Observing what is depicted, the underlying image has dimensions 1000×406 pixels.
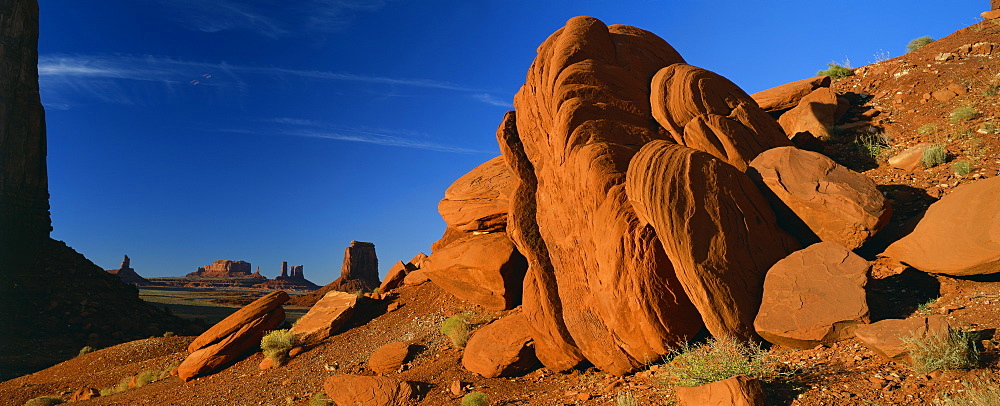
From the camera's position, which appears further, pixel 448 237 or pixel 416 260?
pixel 416 260

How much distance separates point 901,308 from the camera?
29.7 ft

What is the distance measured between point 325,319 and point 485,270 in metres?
7.58

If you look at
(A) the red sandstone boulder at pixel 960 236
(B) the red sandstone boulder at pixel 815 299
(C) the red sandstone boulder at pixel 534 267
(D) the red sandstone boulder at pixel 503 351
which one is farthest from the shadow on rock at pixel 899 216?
(D) the red sandstone boulder at pixel 503 351

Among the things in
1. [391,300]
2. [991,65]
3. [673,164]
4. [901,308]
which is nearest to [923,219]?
[901,308]

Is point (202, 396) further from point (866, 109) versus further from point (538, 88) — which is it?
point (866, 109)

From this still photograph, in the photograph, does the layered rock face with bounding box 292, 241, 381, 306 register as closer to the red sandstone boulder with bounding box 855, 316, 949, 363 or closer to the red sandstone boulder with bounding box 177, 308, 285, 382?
the red sandstone boulder with bounding box 177, 308, 285, 382

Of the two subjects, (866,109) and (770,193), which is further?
(866,109)

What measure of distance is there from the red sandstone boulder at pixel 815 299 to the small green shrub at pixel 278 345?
15729 millimetres

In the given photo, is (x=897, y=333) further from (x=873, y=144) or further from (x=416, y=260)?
(x=416, y=260)

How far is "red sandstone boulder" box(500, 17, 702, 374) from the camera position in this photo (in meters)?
10.3

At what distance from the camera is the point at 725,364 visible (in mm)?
8172

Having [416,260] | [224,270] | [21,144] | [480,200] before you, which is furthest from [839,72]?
[224,270]

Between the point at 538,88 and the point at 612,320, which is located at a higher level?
the point at 538,88

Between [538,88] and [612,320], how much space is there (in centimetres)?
659
